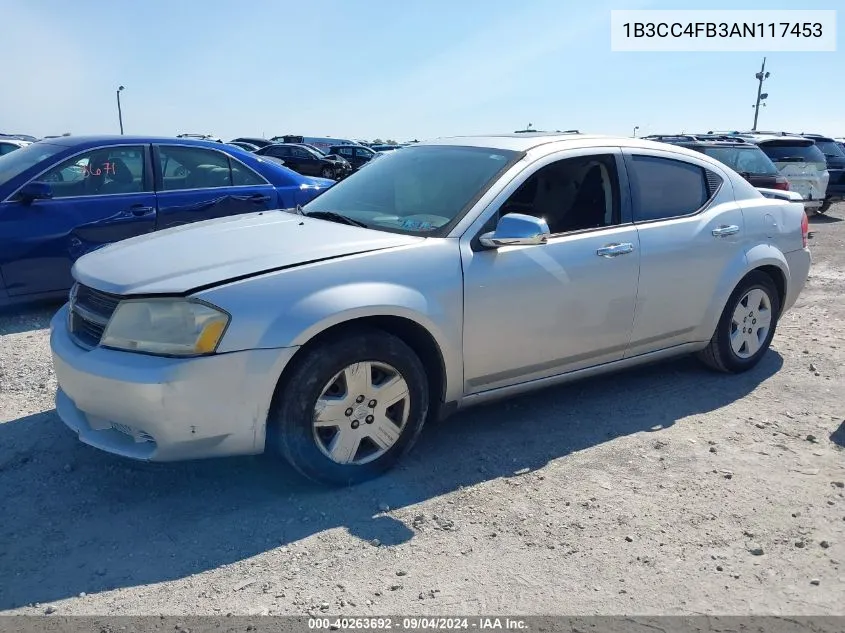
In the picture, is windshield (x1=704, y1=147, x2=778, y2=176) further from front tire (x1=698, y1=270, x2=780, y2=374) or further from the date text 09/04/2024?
the date text 09/04/2024

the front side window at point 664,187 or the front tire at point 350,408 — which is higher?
the front side window at point 664,187

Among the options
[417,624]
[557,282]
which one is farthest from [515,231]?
[417,624]

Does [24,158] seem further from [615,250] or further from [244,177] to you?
[615,250]

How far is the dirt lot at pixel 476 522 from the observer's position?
2.60 meters

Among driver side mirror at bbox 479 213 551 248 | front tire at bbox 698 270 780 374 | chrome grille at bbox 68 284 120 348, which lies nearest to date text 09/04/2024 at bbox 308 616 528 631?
chrome grille at bbox 68 284 120 348

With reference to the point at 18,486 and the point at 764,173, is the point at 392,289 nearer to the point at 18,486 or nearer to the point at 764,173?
the point at 18,486

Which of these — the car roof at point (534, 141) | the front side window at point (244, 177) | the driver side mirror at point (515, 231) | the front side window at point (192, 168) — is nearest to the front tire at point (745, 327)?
the car roof at point (534, 141)

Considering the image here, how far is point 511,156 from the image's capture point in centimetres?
392

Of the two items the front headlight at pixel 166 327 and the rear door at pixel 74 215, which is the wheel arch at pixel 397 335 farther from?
the rear door at pixel 74 215

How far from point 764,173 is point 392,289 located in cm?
959

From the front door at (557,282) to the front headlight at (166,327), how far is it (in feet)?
3.97

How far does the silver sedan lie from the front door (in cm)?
1

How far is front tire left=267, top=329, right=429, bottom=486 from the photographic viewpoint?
10.1 feet

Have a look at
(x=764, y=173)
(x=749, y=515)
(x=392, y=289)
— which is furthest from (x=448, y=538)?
(x=764, y=173)
